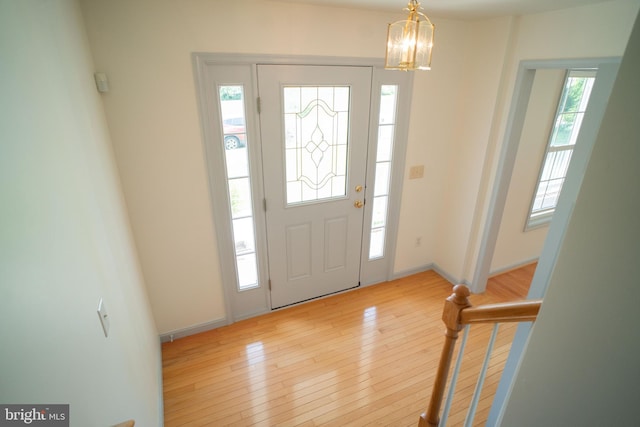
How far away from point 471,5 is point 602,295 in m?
2.20

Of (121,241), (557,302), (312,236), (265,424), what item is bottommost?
(265,424)

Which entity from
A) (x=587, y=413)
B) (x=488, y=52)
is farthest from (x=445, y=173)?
(x=587, y=413)

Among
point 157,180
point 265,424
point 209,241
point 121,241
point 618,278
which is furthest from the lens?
point 209,241

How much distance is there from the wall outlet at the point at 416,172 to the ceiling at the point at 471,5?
1237 mm

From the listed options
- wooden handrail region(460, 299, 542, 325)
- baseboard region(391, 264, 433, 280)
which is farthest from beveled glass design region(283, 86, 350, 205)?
wooden handrail region(460, 299, 542, 325)

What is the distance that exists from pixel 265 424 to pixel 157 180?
173cm

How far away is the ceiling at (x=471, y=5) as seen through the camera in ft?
6.45

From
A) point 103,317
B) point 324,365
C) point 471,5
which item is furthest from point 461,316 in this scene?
point 471,5

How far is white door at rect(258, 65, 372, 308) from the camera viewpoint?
232 centimetres

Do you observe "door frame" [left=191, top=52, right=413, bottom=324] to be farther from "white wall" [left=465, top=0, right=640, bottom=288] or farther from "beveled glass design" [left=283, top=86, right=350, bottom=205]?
"white wall" [left=465, top=0, right=640, bottom=288]

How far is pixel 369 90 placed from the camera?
8.29ft

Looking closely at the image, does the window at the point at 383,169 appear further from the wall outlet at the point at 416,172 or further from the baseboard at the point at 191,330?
the baseboard at the point at 191,330

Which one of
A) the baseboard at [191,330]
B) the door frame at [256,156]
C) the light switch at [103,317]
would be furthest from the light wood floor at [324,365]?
the light switch at [103,317]

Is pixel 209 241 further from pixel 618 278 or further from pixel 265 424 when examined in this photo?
pixel 618 278
